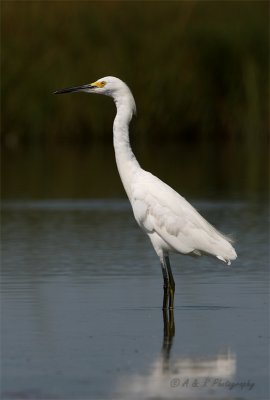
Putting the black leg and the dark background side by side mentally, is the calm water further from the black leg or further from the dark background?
the dark background

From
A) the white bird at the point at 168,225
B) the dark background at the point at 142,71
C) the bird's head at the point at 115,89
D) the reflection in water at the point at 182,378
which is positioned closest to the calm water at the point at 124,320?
the reflection in water at the point at 182,378

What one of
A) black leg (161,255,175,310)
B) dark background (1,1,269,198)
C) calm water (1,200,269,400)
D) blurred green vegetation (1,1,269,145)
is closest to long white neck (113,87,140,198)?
black leg (161,255,175,310)

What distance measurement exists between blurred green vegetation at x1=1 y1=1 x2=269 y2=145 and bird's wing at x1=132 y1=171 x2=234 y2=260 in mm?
17836

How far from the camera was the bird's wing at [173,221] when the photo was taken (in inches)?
328

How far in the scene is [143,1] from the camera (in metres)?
27.8

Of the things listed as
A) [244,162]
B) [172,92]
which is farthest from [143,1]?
[244,162]

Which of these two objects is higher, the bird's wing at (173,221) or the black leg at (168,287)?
the bird's wing at (173,221)

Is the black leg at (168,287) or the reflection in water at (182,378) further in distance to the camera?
the black leg at (168,287)

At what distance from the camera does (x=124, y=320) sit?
26.1 ft

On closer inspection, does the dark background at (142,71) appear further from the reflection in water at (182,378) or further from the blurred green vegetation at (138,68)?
the reflection in water at (182,378)

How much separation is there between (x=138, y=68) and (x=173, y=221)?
19.0 m

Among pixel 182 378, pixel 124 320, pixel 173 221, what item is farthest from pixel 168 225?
pixel 182 378

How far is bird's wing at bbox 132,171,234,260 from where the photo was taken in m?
8.33

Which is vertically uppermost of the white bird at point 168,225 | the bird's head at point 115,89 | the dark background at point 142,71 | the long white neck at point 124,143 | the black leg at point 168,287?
the bird's head at point 115,89
